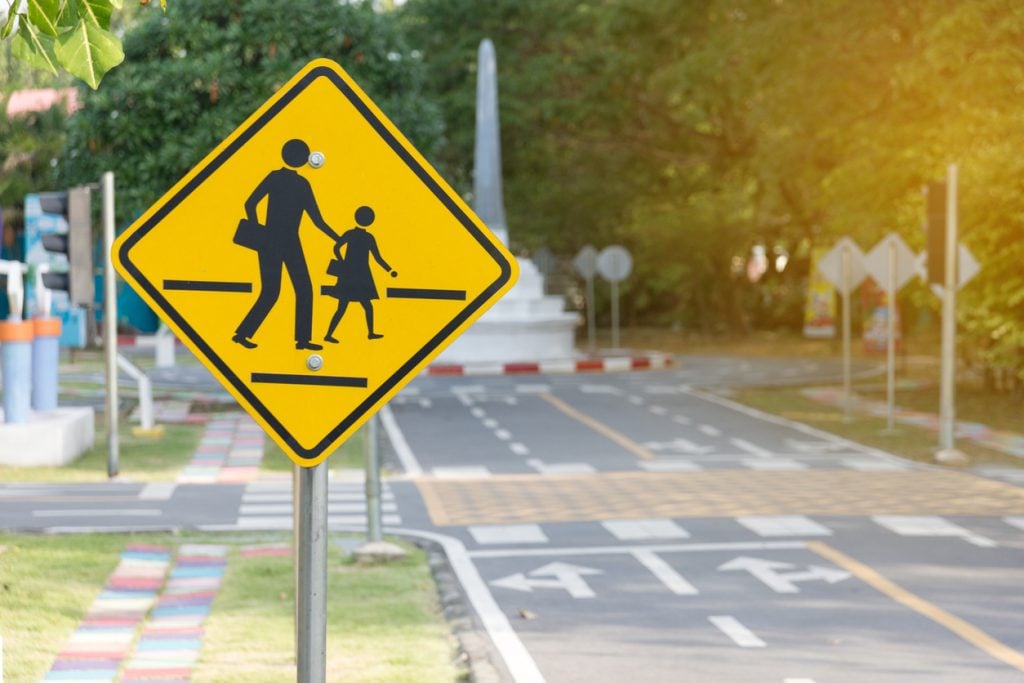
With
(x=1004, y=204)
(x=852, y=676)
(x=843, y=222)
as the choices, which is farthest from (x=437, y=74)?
(x=852, y=676)

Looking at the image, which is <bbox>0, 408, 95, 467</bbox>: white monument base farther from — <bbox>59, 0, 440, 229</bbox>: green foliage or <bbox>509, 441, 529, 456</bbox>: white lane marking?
<bbox>59, 0, 440, 229</bbox>: green foliage

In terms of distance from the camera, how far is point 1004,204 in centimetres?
2427

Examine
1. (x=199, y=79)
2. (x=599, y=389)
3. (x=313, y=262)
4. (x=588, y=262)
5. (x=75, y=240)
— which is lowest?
(x=599, y=389)

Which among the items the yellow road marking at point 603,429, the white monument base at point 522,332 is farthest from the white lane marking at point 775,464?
the white monument base at point 522,332

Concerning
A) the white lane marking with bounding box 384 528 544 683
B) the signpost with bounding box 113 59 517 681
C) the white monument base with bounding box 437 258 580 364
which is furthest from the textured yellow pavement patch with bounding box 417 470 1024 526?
the white monument base with bounding box 437 258 580 364

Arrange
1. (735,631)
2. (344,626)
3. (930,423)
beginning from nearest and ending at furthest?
(344,626), (735,631), (930,423)

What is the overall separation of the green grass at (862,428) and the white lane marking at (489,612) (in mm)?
8098

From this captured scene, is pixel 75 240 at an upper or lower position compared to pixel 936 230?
lower

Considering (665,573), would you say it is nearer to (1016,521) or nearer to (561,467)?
(1016,521)

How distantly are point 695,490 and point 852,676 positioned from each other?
25.5 ft

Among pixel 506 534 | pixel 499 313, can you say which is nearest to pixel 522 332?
pixel 499 313

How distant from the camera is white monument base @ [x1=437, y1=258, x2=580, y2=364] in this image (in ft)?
127

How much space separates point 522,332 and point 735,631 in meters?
29.7

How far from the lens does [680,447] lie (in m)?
20.7
